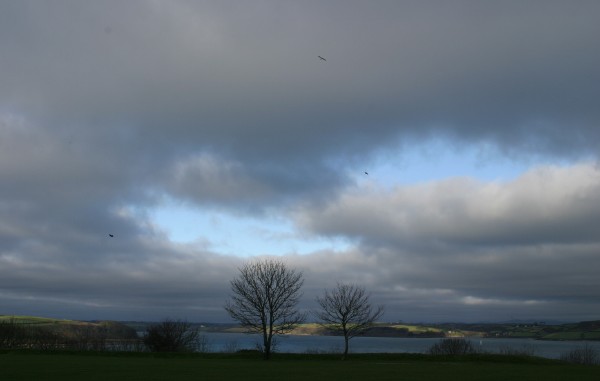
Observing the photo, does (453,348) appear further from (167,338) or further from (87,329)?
(87,329)

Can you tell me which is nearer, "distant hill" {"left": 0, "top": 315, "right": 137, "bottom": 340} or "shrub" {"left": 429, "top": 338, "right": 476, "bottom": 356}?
"shrub" {"left": 429, "top": 338, "right": 476, "bottom": 356}

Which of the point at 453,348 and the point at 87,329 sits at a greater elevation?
the point at 87,329

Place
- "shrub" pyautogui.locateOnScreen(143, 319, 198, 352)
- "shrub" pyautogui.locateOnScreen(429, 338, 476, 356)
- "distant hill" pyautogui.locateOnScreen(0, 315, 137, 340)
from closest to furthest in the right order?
"shrub" pyautogui.locateOnScreen(429, 338, 476, 356), "shrub" pyautogui.locateOnScreen(143, 319, 198, 352), "distant hill" pyautogui.locateOnScreen(0, 315, 137, 340)

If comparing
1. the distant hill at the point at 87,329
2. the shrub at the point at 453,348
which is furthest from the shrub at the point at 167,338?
the shrub at the point at 453,348

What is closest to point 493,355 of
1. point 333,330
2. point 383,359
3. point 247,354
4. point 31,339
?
point 383,359

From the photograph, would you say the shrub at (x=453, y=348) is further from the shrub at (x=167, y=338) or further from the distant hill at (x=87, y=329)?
the distant hill at (x=87, y=329)

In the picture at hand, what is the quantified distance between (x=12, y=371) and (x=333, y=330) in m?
41.1

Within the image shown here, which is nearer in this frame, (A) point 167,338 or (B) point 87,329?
(A) point 167,338

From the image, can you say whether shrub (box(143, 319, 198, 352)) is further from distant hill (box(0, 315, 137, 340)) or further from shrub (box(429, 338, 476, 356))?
shrub (box(429, 338, 476, 356))

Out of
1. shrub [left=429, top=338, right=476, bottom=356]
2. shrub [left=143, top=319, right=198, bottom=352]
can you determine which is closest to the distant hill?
shrub [left=143, top=319, right=198, bottom=352]

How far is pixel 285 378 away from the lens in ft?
102

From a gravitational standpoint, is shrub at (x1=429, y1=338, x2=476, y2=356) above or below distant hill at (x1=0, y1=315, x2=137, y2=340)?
below

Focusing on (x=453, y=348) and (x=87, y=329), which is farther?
(x=87, y=329)

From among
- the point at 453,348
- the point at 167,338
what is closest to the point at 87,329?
the point at 167,338
